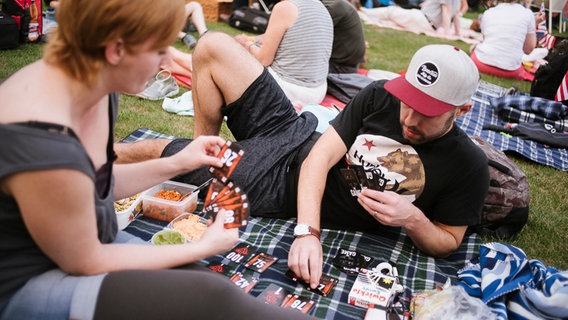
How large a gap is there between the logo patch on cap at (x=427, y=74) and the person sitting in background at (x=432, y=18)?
9057 mm

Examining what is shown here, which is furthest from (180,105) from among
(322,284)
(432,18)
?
(432,18)

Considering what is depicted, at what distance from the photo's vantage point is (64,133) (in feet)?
4.76

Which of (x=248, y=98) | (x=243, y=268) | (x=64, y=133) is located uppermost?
(x=64, y=133)

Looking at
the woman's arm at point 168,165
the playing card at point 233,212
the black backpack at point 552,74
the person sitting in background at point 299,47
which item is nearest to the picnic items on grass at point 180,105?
the person sitting in background at point 299,47

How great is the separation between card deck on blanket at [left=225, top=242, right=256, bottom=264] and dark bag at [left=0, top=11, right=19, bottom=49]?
14.2ft

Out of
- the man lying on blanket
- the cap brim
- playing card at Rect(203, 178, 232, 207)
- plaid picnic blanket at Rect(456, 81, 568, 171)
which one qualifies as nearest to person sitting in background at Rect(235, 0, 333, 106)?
the man lying on blanket

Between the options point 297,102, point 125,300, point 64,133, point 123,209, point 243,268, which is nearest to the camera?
point 64,133

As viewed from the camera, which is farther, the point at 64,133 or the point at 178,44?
the point at 178,44

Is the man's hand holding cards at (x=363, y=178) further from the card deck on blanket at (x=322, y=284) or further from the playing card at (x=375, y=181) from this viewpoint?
the card deck on blanket at (x=322, y=284)

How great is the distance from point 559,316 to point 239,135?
2.06m

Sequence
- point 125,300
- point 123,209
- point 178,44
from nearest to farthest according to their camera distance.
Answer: point 125,300 → point 123,209 → point 178,44

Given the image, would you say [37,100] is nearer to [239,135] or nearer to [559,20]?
[239,135]

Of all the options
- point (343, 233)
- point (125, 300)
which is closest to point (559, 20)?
point (343, 233)

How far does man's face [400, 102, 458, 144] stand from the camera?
2529 millimetres
